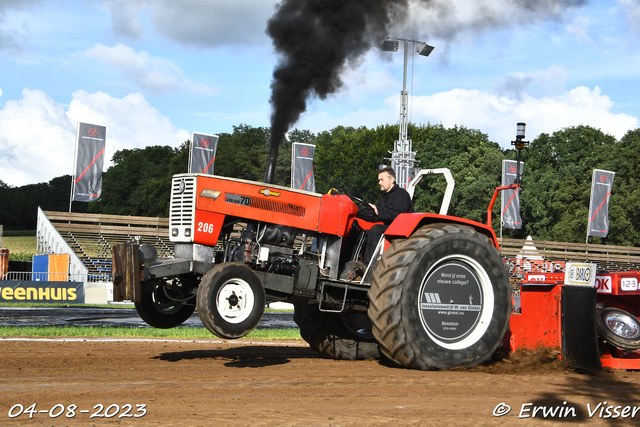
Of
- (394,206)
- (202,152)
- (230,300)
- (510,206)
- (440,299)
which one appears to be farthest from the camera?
(510,206)

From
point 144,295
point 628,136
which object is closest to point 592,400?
point 144,295

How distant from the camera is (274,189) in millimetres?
6148

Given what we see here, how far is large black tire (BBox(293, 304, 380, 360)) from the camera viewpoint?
6984 millimetres

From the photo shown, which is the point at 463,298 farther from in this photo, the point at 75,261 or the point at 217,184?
the point at 75,261

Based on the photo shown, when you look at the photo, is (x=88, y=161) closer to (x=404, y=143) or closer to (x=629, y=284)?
(x=404, y=143)

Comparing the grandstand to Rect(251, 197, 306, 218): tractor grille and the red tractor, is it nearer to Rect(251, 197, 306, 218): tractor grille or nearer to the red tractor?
the red tractor

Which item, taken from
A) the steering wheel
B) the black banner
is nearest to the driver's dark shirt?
the steering wheel

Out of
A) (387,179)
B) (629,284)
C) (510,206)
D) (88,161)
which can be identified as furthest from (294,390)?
(510,206)

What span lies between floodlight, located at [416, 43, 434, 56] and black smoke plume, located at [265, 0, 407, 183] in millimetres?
18580

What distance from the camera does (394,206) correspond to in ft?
21.5

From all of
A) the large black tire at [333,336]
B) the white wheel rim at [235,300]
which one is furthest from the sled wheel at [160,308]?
the large black tire at [333,336]

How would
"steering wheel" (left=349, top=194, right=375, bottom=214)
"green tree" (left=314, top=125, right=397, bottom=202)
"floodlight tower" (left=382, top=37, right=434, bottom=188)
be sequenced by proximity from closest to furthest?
"steering wheel" (left=349, top=194, right=375, bottom=214), "floodlight tower" (left=382, top=37, right=434, bottom=188), "green tree" (left=314, top=125, right=397, bottom=202)

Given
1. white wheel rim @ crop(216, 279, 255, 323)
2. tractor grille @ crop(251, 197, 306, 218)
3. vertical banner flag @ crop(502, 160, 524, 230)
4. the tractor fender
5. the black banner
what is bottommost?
the black banner

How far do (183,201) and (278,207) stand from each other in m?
0.93
